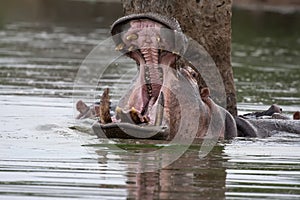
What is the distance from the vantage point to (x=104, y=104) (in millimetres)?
7762

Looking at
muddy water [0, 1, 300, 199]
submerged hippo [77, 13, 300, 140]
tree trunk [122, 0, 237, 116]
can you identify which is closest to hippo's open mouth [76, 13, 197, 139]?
submerged hippo [77, 13, 300, 140]

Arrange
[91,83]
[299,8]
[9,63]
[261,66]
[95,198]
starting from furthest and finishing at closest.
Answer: [299,8] → [261,66] → [9,63] → [91,83] → [95,198]

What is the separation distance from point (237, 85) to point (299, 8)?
66.8 feet

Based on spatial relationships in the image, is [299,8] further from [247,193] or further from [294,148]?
[247,193]

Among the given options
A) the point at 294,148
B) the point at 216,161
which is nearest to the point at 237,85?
the point at 294,148

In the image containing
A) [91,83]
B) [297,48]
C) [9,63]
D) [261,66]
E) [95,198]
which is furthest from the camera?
[297,48]

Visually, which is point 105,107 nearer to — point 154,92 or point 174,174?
point 154,92

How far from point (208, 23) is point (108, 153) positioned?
8.74 feet

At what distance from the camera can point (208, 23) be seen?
984 cm

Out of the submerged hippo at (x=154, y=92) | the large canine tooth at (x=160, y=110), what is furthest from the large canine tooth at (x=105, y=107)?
the large canine tooth at (x=160, y=110)

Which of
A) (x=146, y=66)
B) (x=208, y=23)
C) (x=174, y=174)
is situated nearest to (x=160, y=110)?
(x=146, y=66)

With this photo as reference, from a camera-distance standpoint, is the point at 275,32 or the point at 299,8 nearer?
the point at 275,32

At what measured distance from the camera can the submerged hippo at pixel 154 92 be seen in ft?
25.6

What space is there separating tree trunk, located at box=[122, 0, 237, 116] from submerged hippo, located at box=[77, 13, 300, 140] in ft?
5.13
